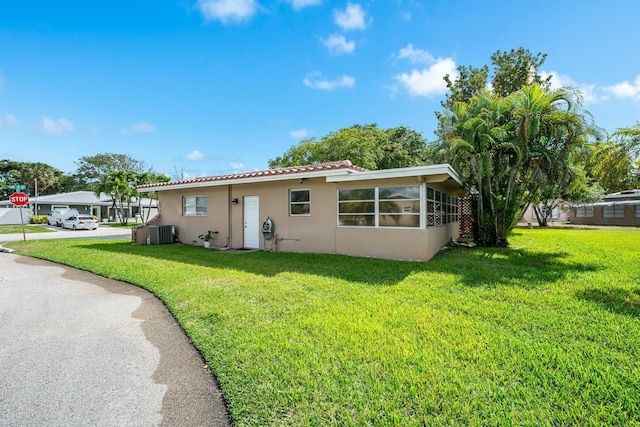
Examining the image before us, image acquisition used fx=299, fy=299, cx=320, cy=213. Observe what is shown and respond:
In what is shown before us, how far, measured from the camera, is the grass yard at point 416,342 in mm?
2408

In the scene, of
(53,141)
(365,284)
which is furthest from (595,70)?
(53,141)

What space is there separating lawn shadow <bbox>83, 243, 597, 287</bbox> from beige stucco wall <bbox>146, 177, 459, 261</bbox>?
565 mm

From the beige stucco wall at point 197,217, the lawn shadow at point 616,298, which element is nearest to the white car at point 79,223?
the beige stucco wall at point 197,217

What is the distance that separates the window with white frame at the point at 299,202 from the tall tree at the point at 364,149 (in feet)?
50.4

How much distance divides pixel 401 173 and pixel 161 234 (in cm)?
1084

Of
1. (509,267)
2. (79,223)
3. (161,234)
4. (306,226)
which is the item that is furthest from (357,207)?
(79,223)

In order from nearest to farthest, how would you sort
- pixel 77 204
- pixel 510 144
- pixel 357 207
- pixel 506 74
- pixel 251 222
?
pixel 357 207 < pixel 510 144 < pixel 251 222 < pixel 506 74 < pixel 77 204

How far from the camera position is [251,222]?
467 inches

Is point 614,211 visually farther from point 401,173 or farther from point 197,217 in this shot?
point 197,217

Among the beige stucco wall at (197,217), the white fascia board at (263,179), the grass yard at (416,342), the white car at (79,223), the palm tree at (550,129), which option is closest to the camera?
the grass yard at (416,342)

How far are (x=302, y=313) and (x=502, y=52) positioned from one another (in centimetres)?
2390

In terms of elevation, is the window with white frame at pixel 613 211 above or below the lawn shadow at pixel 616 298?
above

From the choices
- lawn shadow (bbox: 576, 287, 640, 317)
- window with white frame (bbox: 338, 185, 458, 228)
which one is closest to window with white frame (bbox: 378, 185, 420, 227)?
window with white frame (bbox: 338, 185, 458, 228)

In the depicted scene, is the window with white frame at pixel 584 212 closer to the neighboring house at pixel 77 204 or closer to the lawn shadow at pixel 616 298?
the lawn shadow at pixel 616 298
